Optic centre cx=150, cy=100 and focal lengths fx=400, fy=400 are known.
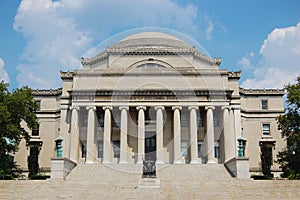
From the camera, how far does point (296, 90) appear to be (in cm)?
3934

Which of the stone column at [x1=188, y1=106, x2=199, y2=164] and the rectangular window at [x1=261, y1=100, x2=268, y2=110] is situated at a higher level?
the rectangular window at [x1=261, y1=100, x2=268, y2=110]

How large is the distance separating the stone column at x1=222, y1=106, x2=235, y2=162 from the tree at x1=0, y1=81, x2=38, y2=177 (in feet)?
72.2

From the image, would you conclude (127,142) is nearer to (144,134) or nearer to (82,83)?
(144,134)

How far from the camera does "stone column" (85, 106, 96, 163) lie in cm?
4669

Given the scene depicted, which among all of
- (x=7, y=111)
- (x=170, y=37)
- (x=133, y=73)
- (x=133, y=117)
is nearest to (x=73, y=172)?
(x=7, y=111)

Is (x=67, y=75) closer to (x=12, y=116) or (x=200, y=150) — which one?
(x=12, y=116)

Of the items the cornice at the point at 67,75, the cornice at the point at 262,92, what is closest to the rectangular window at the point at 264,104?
the cornice at the point at 262,92

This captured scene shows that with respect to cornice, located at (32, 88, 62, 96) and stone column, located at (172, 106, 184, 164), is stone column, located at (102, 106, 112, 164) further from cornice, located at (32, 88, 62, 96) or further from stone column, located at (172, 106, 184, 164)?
cornice, located at (32, 88, 62, 96)

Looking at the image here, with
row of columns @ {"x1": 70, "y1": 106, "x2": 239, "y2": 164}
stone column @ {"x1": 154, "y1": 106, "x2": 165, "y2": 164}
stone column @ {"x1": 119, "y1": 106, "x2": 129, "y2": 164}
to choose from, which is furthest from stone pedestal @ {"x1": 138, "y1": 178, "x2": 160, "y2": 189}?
stone column @ {"x1": 119, "y1": 106, "x2": 129, "y2": 164}

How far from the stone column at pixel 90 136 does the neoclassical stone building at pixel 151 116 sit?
0.12m

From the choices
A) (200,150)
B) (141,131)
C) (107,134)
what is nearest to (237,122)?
(200,150)

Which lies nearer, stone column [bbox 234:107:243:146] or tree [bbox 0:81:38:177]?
tree [bbox 0:81:38:177]

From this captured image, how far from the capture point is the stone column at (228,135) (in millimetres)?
47562

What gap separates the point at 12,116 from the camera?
42031mm
